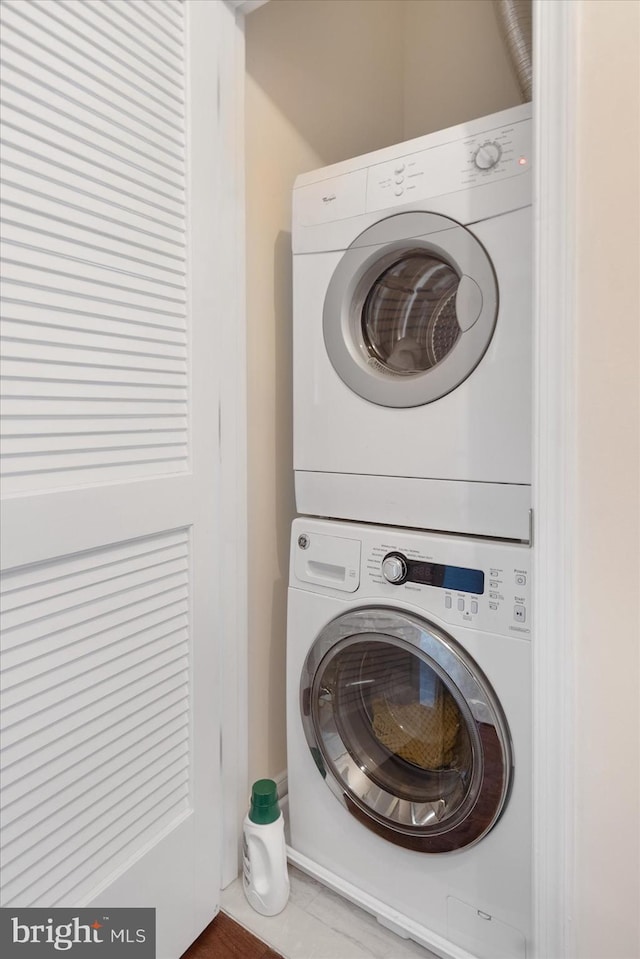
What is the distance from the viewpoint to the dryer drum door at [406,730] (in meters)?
1.08

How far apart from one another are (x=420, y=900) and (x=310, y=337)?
4.10ft

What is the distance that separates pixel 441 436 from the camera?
1156mm

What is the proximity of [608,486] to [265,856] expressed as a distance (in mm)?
1088

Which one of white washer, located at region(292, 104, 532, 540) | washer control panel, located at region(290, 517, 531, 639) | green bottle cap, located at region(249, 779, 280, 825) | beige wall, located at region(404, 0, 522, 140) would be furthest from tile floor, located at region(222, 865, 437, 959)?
beige wall, located at region(404, 0, 522, 140)

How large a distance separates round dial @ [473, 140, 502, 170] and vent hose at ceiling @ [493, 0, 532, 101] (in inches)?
22.3

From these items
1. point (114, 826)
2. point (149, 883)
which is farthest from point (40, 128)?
point (149, 883)

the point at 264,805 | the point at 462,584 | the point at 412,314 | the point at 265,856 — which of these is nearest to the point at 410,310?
the point at 412,314

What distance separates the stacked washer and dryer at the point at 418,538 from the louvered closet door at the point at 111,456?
24 centimetres

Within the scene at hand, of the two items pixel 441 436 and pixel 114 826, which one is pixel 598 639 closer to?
pixel 441 436

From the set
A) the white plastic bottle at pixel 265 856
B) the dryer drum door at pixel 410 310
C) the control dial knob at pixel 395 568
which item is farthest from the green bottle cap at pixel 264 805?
the dryer drum door at pixel 410 310

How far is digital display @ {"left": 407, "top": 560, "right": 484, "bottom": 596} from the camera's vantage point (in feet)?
3.59

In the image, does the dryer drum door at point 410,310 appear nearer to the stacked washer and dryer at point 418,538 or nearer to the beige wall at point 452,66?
the stacked washer and dryer at point 418,538

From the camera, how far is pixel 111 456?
999 millimetres

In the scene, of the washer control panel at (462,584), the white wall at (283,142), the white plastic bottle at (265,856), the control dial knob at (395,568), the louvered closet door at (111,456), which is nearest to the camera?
the louvered closet door at (111,456)
